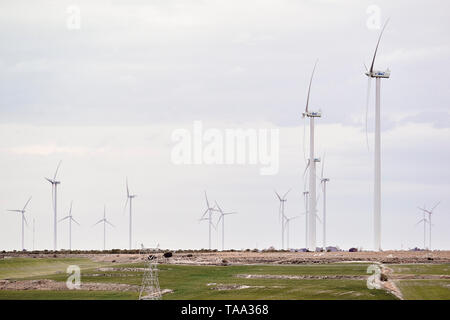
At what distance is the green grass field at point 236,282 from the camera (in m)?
104

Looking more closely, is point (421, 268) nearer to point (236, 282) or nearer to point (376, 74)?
point (236, 282)

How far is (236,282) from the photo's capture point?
12231 cm

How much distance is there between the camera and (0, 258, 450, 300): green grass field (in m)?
104

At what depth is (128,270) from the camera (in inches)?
5950

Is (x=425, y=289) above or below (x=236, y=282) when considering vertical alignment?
above

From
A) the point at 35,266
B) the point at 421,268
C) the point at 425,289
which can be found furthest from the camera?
the point at 35,266

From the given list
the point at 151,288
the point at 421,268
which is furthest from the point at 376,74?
the point at 151,288

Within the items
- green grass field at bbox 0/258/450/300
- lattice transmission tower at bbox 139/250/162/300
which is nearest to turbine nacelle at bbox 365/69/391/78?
green grass field at bbox 0/258/450/300

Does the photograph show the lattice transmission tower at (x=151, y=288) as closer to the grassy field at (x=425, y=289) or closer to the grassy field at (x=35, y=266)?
the grassy field at (x=425, y=289)

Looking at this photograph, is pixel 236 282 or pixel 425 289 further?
pixel 236 282

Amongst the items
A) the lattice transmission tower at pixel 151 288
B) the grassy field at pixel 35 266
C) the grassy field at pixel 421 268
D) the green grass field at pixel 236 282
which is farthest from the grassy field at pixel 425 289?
the grassy field at pixel 35 266

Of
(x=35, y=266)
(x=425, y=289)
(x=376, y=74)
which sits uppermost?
(x=376, y=74)

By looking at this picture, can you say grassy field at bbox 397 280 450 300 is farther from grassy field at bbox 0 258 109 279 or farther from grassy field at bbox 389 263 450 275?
grassy field at bbox 0 258 109 279
